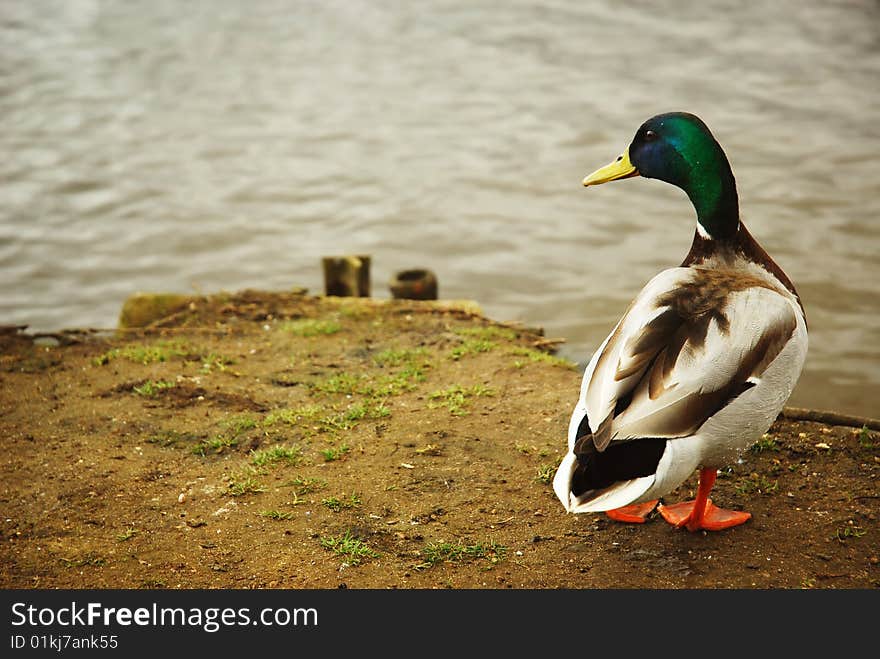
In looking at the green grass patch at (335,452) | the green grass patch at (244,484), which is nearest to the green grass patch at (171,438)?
the green grass patch at (244,484)

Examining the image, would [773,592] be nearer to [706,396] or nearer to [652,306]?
[706,396]

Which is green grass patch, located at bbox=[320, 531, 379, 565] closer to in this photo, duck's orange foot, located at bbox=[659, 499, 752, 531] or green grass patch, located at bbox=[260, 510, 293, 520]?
green grass patch, located at bbox=[260, 510, 293, 520]

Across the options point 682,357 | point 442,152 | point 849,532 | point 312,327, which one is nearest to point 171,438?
point 312,327

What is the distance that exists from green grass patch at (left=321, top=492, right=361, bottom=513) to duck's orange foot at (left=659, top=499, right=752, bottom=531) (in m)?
1.15

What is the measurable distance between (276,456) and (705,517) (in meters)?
1.76

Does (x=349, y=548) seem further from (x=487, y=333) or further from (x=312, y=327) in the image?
(x=312, y=327)

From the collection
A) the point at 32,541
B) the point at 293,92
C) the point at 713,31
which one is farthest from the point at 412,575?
the point at 713,31

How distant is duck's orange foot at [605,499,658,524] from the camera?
12.3 ft

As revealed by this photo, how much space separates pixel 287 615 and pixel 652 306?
1.54 metres

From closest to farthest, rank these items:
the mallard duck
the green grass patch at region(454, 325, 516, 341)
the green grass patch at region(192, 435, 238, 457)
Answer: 1. the mallard duck
2. the green grass patch at region(192, 435, 238, 457)
3. the green grass patch at region(454, 325, 516, 341)

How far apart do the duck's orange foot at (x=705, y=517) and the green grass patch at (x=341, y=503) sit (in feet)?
3.78

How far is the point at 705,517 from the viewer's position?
3676mm

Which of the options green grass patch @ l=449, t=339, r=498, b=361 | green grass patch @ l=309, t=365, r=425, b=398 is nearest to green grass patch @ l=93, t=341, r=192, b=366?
green grass patch @ l=309, t=365, r=425, b=398

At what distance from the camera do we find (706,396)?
10.3 feet
